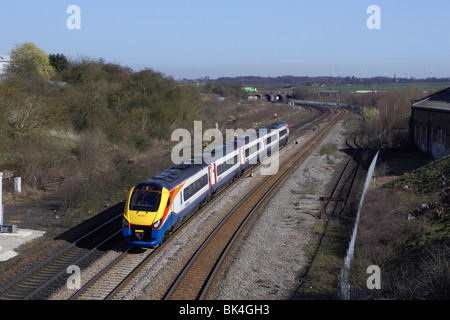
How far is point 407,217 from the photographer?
1697cm

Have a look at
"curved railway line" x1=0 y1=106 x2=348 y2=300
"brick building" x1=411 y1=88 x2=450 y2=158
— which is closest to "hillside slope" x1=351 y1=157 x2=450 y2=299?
"curved railway line" x1=0 y1=106 x2=348 y2=300

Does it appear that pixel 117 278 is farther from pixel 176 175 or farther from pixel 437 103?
pixel 437 103

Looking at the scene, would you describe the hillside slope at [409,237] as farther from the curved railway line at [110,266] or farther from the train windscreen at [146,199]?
the train windscreen at [146,199]

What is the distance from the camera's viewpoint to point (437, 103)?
33438 mm

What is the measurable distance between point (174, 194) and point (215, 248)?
7.77ft

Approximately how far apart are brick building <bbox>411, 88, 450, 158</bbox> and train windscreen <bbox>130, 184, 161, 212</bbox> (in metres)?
21.5

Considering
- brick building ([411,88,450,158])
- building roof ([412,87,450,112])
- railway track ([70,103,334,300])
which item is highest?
building roof ([412,87,450,112])

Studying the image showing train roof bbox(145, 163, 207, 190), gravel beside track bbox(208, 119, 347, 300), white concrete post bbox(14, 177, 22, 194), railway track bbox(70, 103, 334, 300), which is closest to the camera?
railway track bbox(70, 103, 334, 300)

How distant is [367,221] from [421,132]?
19729mm

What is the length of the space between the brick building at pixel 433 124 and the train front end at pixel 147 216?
70.3 ft

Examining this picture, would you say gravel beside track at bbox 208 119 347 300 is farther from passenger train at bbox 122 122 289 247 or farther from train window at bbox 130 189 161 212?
train window at bbox 130 189 161 212

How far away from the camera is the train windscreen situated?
14.6 m

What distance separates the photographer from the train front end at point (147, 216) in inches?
564
